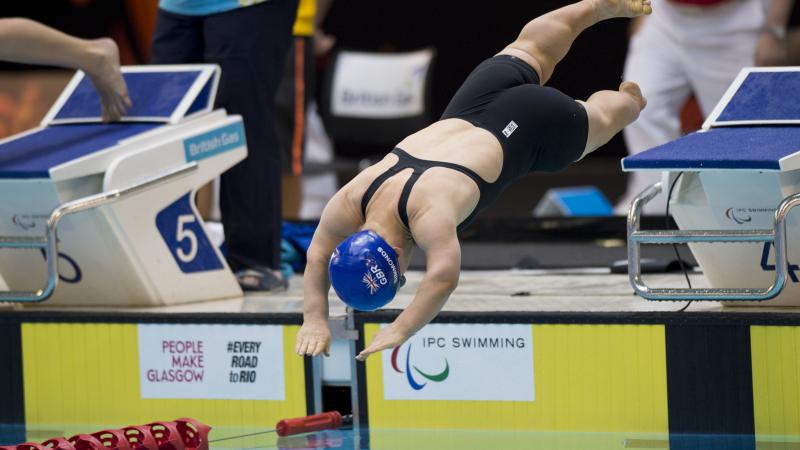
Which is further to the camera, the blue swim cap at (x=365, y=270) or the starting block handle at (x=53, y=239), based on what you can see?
the starting block handle at (x=53, y=239)

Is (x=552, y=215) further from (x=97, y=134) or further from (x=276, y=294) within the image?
(x=97, y=134)

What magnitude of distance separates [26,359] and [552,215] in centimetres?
316

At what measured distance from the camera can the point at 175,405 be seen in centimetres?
459

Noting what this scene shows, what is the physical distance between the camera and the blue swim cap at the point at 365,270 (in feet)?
11.8

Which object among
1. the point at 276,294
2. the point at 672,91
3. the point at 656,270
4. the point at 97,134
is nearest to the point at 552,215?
the point at 672,91

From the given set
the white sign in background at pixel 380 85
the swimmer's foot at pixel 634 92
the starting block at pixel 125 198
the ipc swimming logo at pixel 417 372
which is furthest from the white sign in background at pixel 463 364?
the white sign in background at pixel 380 85

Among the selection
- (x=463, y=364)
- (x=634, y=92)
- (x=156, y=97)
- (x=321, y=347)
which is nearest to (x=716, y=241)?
(x=634, y=92)

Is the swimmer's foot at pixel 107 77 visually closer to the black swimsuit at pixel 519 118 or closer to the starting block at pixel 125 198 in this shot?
the starting block at pixel 125 198

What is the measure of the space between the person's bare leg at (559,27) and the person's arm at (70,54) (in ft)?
4.74

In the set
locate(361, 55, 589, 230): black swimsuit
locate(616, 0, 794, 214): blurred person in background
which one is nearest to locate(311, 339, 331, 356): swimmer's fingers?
locate(361, 55, 589, 230): black swimsuit

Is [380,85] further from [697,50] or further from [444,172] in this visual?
[444,172]

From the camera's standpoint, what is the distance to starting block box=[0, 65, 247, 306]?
4.61 metres

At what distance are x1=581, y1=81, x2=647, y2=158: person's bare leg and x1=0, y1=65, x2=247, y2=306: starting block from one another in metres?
1.37

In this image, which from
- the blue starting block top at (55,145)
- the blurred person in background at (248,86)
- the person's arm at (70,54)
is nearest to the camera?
the blue starting block top at (55,145)
